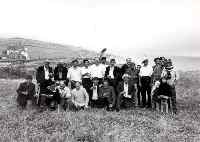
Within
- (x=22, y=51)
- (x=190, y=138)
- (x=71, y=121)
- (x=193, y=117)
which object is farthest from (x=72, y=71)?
(x=22, y=51)

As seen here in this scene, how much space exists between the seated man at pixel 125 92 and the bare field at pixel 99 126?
0.50 meters

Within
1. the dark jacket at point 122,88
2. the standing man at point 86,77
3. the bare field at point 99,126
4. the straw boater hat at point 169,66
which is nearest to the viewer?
the bare field at point 99,126

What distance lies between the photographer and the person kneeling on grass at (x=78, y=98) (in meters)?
15.6

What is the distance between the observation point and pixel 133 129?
12.2 metres

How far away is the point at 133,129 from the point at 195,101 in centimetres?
889

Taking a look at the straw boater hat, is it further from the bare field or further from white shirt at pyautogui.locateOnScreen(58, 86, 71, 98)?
white shirt at pyautogui.locateOnScreen(58, 86, 71, 98)

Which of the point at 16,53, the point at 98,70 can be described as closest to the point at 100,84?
the point at 98,70

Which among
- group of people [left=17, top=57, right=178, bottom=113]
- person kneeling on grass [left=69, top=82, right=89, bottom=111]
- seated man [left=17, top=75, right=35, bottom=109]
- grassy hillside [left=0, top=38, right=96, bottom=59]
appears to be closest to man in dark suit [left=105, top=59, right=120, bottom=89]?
group of people [left=17, top=57, right=178, bottom=113]

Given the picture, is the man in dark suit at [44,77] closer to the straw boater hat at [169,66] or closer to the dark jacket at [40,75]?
the dark jacket at [40,75]

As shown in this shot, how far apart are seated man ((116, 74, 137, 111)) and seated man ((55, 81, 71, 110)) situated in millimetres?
2179

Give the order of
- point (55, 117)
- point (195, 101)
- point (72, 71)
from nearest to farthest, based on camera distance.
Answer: point (55, 117) < point (72, 71) < point (195, 101)

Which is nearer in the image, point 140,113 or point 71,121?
point 71,121

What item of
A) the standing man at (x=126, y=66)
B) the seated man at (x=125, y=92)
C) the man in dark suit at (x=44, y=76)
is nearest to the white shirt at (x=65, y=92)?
the man in dark suit at (x=44, y=76)

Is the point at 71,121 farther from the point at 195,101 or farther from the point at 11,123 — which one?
the point at 195,101
